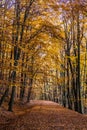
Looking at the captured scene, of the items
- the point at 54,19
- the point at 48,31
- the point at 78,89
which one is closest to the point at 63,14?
the point at 54,19

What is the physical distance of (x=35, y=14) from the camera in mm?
22578

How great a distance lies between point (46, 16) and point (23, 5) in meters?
2.98

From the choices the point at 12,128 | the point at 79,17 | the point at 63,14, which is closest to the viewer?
the point at 12,128

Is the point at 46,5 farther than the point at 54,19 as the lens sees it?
No

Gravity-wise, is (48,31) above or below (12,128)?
above

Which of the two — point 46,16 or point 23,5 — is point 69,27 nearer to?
point 46,16

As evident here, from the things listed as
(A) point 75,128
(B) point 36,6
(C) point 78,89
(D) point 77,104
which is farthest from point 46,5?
(A) point 75,128

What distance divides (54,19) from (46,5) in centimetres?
407

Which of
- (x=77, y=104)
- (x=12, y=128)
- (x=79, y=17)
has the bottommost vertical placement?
(x=77, y=104)

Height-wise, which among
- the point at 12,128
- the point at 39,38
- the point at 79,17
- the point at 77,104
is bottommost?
the point at 77,104

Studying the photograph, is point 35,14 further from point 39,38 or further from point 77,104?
point 77,104

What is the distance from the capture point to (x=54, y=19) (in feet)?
82.0

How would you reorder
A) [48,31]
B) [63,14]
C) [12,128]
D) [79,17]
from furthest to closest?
[63,14] → [79,17] → [48,31] → [12,128]

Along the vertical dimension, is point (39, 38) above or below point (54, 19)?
below
